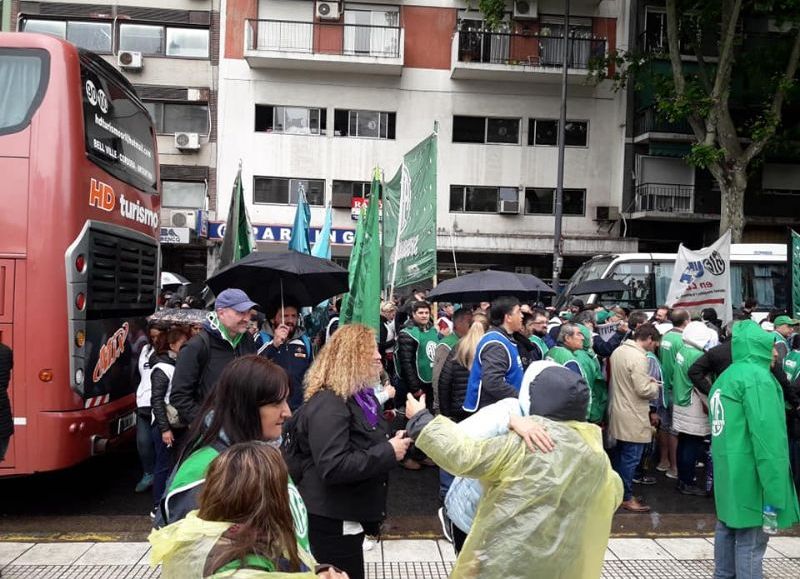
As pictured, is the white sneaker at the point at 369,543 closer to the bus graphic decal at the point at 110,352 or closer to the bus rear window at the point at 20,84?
the bus graphic decal at the point at 110,352

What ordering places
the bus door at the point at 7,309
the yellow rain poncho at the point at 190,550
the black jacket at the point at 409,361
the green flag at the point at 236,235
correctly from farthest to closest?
the green flag at the point at 236,235 < the black jacket at the point at 409,361 < the bus door at the point at 7,309 < the yellow rain poncho at the point at 190,550

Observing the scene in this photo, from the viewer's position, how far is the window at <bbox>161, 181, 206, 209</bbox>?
2170 centimetres

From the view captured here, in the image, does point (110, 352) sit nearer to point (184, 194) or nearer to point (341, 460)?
point (341, 460)

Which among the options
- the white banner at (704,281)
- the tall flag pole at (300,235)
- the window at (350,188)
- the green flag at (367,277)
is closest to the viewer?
the green flag at (367,277)

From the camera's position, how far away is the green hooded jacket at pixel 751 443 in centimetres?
346

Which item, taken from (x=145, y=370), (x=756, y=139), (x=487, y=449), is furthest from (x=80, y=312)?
(x=756, y=139)

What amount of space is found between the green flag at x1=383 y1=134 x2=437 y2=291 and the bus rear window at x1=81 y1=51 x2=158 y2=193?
2.76 metres

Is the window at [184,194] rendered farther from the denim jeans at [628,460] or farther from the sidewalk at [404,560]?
the denim jeans at [628,460]

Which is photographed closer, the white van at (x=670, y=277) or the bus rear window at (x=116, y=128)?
the bus rear window at (x=116, y=128)

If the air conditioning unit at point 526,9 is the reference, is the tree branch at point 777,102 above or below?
below

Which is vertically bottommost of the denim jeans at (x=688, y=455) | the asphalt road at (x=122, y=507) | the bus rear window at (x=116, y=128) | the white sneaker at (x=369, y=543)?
the asphalt road at (x=122, y=507)

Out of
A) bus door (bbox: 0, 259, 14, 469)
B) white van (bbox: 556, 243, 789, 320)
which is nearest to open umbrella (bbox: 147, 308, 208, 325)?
bus door (bbox: 0, 259, 14, 469)

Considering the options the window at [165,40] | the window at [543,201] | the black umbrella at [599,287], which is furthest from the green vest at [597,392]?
the window at [165,40]

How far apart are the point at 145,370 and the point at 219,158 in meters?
17.1
